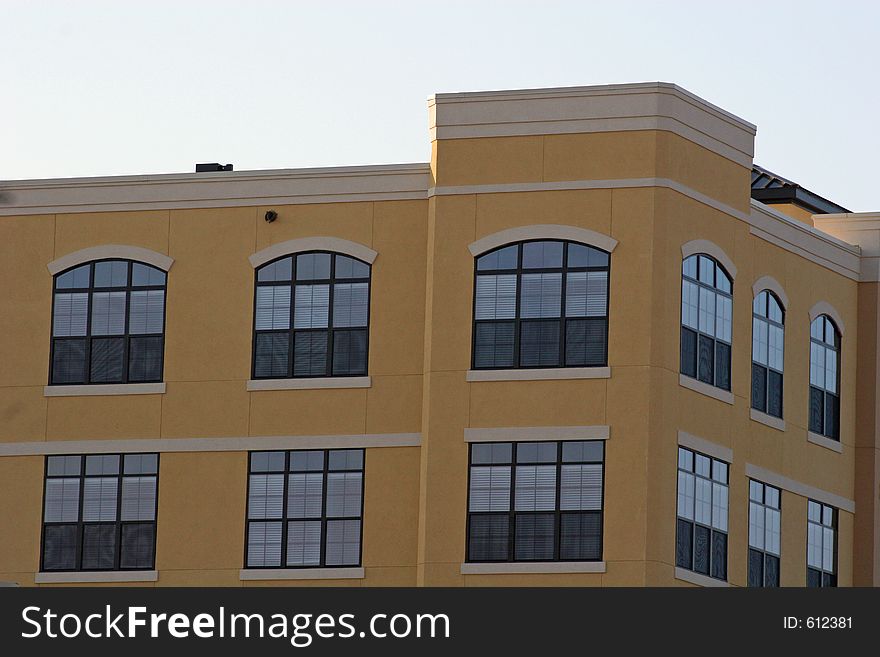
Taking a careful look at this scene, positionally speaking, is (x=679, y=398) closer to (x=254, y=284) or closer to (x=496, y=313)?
(x=496, y=313)

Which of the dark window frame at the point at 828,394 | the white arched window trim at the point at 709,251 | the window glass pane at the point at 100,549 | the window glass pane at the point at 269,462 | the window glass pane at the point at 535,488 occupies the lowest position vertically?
the window glass pane at the point at 100,549

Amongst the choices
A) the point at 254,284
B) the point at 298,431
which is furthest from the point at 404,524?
the point at 254,284

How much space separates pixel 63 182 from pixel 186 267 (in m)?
2.98

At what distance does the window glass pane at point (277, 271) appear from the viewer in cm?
4297

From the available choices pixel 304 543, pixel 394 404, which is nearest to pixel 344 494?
pixel 304 543

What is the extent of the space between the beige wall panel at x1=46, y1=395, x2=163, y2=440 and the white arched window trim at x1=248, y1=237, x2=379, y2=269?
3216mm

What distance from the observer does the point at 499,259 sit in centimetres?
4138

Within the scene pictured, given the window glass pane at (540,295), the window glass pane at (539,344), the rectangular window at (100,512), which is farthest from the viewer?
the rectangular window at (100,512)

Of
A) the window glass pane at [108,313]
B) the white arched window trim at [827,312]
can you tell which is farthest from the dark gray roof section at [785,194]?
the window glass pane at [108,313]

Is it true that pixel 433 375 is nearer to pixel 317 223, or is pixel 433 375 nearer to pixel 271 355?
pixel 271 355

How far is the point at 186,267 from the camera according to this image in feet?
143

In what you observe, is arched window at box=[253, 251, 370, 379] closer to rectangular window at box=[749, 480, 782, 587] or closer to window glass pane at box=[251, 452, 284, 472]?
window glass pane at box=[251, 452, 284, 472]

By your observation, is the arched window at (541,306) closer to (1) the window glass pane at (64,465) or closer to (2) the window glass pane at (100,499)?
(2) the window glass pane at (100,499)

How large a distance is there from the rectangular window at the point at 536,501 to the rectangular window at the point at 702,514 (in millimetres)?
1573
